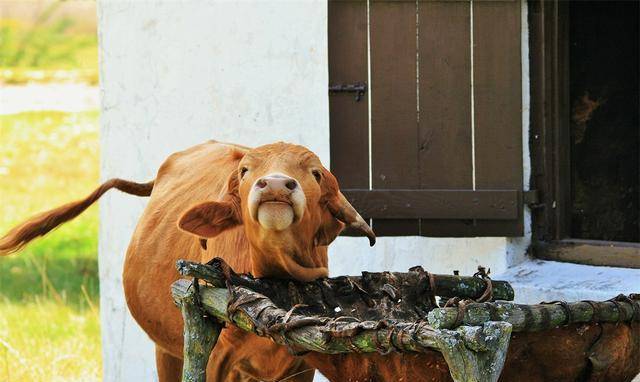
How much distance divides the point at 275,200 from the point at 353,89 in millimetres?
1825

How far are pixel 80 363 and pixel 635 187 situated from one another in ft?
10.1

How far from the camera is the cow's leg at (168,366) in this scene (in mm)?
5625

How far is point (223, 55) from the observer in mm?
6285

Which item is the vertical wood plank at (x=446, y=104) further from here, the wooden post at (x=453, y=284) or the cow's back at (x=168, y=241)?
the wooden post at (x=453, y=284)

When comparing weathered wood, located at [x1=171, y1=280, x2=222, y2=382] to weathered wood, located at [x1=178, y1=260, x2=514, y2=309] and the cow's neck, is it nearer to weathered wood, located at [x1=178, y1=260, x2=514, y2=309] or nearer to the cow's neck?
weathered wood, located at [x1=178, y1=260, x2=514, y2=309]

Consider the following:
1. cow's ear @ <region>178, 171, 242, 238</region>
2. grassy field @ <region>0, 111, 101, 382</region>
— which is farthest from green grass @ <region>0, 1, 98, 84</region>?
cow's ear @ <region>178, 171, 242, 238</region>

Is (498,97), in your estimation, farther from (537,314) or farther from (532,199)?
(537,314)

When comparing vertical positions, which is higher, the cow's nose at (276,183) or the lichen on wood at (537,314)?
the cow's nose at (276,183)

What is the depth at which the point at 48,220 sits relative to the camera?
18.9 feet

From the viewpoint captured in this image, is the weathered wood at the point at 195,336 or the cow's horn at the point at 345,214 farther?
the cow's horn at the point at 345,214

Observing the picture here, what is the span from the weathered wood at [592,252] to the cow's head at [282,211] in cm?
144

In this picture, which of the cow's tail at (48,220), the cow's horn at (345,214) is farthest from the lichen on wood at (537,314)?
the cow's tail at (48,220)

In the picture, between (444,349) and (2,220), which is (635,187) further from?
(2,220)

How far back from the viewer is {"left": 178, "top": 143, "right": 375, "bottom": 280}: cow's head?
4.16m
